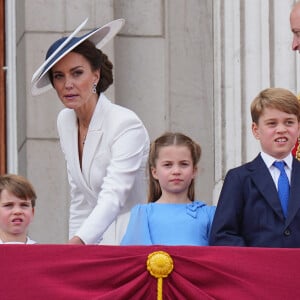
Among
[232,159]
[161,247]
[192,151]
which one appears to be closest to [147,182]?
[192,151]

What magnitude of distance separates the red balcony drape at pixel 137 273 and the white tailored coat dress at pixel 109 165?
0.74 m

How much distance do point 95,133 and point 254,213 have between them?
1.20 m

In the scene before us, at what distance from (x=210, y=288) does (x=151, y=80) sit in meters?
3.47

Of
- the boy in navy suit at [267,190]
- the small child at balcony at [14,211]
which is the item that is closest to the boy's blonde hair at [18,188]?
the small child at balcony at [14,211]

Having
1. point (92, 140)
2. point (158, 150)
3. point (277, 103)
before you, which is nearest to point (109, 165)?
point (92, 140)

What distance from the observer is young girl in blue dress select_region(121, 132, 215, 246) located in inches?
338

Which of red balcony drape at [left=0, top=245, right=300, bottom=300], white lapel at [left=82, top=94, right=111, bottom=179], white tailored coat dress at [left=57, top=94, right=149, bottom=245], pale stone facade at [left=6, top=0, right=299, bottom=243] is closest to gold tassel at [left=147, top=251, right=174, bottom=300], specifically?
red balcony drape at [left=0, top=245, right=300, bottom=300]

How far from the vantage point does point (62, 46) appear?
29.5 feet

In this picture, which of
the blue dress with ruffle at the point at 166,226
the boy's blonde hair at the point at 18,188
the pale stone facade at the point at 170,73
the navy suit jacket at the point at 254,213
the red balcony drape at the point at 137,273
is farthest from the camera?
the pale stone facade at the point at 170,73

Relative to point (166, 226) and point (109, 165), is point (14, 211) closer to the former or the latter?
point (109, 165)

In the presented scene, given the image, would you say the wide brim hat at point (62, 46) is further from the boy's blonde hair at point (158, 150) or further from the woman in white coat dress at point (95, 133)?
the boy's blonde hair at point (158, 150)

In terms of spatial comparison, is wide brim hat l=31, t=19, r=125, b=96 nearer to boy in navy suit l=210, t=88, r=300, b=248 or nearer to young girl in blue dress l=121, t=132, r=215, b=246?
young girl in blue dress l=121, t=132, r=215, b=246

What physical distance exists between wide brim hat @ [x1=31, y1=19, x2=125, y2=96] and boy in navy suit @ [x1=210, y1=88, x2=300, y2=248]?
1.05 meters

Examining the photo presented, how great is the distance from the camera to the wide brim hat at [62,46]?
898 centimetres
